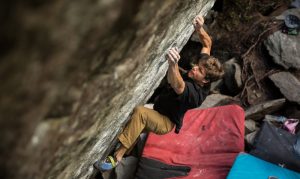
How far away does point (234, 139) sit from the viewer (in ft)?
18.1

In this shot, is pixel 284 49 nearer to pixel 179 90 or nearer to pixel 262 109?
pixel 262 109

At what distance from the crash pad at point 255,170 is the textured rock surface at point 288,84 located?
1.79m

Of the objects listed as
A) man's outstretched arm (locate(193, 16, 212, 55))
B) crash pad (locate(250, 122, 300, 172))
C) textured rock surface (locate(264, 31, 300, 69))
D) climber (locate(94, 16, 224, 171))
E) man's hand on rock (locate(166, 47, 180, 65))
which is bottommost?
crash pad (locate(250, 122, 300, 172))

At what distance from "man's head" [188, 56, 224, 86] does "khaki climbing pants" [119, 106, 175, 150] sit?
0.79 m

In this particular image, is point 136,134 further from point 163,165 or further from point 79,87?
point 79,87

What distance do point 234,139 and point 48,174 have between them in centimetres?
336

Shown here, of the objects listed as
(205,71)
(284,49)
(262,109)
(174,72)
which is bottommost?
(262,109)

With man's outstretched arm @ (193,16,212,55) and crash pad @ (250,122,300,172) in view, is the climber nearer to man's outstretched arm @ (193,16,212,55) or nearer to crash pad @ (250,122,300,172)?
man's outstretched arm @ (193,16,212,55)

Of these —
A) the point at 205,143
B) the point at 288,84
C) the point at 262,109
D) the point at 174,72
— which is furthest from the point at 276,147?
the point at 174,72

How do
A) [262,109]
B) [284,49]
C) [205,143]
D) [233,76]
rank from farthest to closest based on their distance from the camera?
1. [233,76]
2. [284,49]
3. [262,109]
4. [205,143]

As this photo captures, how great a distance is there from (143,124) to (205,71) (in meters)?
1.08

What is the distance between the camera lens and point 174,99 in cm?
451

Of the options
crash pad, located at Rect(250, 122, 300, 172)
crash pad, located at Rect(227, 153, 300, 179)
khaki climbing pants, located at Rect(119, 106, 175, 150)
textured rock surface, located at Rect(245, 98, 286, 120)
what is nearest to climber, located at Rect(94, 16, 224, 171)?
khaki climbing pants, located at Rect(119, 106, 175, 150)

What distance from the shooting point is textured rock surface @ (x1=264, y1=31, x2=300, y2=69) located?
6.82m
